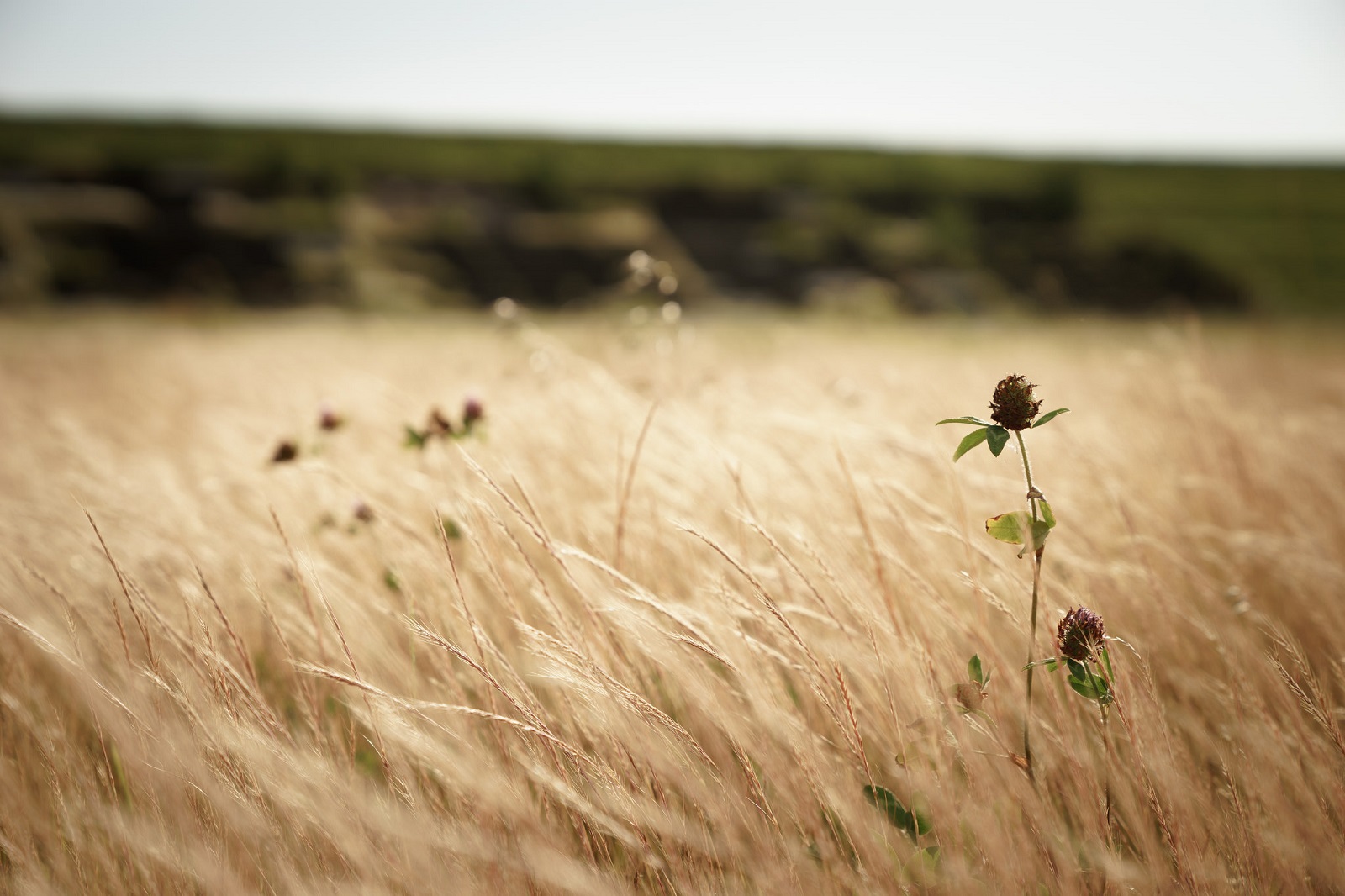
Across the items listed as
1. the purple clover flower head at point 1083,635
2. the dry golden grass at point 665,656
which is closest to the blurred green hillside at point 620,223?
the dry golden grass at point 665,656

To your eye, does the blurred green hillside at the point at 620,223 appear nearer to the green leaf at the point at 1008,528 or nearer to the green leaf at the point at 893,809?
the green leaf at the point at 1008,528

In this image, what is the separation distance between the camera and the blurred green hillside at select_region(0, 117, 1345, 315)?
15.0 meters

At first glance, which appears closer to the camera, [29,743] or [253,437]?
[29,743]

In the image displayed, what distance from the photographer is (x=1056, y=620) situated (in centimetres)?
94

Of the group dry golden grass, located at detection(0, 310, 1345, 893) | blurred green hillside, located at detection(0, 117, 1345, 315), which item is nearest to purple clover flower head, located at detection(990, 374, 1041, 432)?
dry golden grass, located at detection(0, 310, 1345, 893)

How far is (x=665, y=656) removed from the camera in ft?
2.73

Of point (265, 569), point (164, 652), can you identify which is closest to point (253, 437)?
point (265, 569)

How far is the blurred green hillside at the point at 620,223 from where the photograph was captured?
15.0 m

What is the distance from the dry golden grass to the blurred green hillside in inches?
404

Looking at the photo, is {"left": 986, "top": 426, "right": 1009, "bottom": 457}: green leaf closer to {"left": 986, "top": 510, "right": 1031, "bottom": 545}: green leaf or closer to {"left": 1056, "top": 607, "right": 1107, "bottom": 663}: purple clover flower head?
{"left": 986, "top": 510, "right": 1031, "bottom": 545}: green leaf

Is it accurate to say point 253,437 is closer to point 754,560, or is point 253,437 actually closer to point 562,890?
point 754,560

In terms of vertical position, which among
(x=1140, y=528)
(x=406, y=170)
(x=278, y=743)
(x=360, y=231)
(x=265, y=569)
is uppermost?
(x=406, y=170)

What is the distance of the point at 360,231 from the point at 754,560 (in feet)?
62.1

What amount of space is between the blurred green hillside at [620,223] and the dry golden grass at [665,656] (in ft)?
33.7
